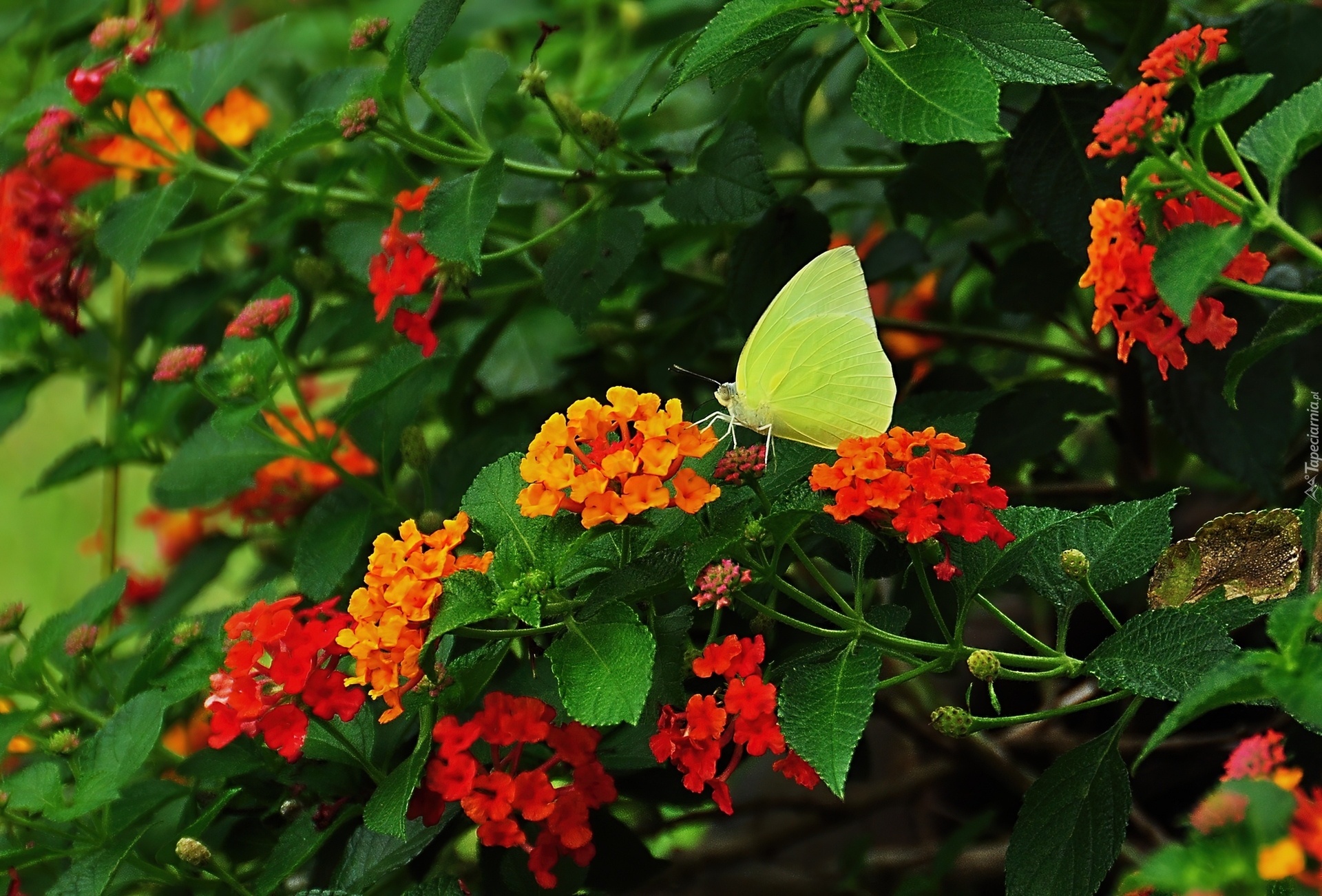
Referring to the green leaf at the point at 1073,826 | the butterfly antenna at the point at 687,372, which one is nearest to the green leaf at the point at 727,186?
the butterfly antenna at the point at 687,372

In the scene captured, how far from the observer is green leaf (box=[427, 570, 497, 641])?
3.04 feet

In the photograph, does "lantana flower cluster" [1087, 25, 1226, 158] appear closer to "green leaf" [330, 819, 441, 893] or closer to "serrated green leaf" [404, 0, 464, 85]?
"serrated green leaf" [404, 0, 464, 85]

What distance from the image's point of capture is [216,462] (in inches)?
57.6

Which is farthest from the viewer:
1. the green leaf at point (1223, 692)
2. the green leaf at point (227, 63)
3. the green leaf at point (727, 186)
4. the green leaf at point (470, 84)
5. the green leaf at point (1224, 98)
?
the green leaf at point (227, 63)

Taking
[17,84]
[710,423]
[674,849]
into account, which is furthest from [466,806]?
[17,84]

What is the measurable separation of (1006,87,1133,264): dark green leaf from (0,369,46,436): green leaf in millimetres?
1444

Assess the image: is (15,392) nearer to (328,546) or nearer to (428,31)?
(328,546)

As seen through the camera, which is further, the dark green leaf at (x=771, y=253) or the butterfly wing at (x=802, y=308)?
the dark green leaf at (x=771, y=253)

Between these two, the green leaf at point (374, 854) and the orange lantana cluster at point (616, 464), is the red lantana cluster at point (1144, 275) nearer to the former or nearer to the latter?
the orange lantana cluster at point (616, 464)

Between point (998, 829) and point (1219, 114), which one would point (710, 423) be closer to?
point (1219, 114)

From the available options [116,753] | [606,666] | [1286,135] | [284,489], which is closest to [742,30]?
[1286,135]

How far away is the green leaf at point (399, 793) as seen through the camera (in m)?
0.96

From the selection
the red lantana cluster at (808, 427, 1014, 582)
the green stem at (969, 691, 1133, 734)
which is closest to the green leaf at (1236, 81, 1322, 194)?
the red lantana cluster at (808, 427, 1014, 582)

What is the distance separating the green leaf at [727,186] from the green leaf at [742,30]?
0.21 m
